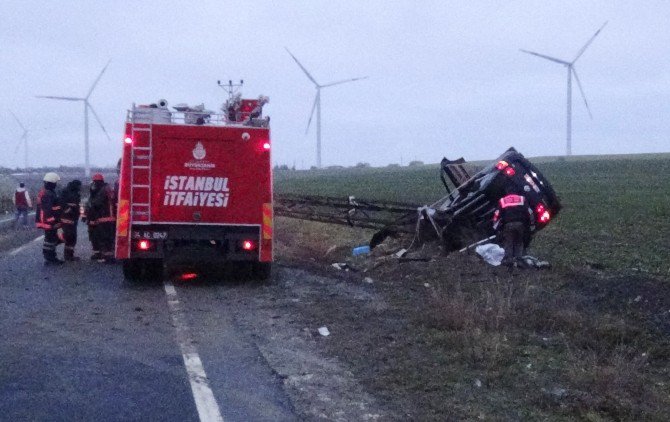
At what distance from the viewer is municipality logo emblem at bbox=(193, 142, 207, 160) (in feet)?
44.4

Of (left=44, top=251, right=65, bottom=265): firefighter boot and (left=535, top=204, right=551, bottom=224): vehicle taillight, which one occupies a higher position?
(left=535, top=204, right=551, bottom=224): vehicle taillight

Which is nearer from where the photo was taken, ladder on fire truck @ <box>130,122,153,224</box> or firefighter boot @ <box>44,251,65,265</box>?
ladder on fire truck @ <box>130,122,153,224</box>

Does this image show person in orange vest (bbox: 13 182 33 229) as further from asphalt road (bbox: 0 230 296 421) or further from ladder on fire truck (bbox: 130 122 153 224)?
ladder on fire truck (bbox: 130 122 153 224)

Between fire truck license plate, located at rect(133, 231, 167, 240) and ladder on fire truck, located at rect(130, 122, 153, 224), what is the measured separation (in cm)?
17

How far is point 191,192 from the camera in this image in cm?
1348

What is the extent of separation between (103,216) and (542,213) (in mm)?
8499

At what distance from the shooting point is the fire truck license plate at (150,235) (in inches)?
526

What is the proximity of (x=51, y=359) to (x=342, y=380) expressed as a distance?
2838 millimetres

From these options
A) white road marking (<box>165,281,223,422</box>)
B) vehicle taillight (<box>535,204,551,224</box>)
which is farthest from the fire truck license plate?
vehicle taillight (<box>535,204,551,224</box>)

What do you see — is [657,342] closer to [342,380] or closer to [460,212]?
[342,380]

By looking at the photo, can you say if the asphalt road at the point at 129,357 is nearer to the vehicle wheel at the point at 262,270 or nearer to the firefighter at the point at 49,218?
the vehicle wheel at the point at 262,270

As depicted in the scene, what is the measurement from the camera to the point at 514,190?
14.0 metres

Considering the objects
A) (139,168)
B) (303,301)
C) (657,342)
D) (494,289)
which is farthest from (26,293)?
(657,342)

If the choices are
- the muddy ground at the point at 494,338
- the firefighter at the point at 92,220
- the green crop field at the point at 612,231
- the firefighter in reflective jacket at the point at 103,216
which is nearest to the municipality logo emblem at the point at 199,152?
the muddy ground at the point at 494,338
